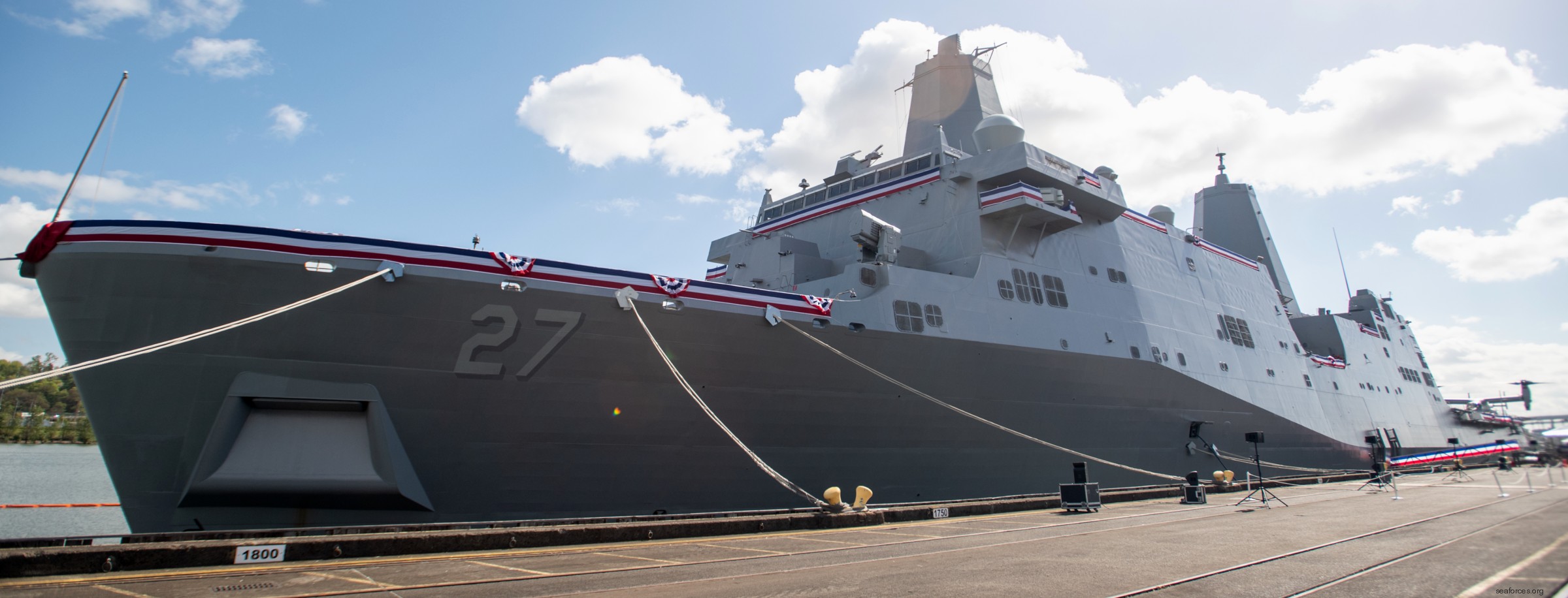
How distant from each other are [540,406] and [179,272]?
430 centimetres

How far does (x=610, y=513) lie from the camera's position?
10.5 metres

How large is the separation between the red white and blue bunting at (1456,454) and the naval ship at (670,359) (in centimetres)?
1279

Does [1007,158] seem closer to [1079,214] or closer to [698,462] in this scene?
[1079,214]

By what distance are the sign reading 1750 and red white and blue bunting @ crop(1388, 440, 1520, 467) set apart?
93.9 feet

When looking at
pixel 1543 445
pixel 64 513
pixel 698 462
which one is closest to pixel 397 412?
pixel 698 462

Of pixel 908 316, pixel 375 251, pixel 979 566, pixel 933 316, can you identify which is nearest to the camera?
pixel 979 566

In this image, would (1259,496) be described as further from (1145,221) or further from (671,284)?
(671,284)

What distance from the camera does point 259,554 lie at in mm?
6484

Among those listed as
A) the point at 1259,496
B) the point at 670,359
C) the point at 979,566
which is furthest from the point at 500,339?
the point at 1259,496

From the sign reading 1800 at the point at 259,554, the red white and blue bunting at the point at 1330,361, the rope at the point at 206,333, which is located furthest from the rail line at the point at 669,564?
the red white and blue bunting at the point at 1330,361

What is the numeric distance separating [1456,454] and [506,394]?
38880 millimetres

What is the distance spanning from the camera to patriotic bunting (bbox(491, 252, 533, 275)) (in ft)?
32.0

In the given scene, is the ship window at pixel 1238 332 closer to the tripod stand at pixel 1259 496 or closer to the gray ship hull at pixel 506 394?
the tripod stand at pixel 1259 496

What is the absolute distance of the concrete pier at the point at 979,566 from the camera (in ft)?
17.6
